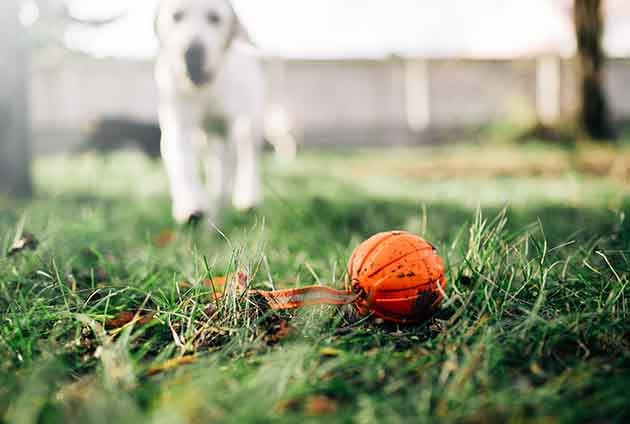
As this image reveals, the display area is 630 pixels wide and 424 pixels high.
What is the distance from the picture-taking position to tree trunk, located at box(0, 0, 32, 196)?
5.73 metres

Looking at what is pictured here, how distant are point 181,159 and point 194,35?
0.69 meters

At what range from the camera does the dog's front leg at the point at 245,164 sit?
411 cm

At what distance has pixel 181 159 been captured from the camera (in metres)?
3.47

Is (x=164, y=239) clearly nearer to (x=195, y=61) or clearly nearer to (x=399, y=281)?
(x=195, y=61)

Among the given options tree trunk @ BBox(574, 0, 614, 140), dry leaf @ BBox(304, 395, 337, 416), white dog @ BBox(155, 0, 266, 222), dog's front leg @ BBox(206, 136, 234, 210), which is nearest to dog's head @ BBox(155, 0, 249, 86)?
white dog @ BBox(155, 0, 266, 222)

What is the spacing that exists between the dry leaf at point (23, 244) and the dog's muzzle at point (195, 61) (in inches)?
56.0

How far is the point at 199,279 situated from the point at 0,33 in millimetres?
4824

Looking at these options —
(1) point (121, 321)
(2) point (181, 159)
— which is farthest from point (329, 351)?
(2) point (181, 159)

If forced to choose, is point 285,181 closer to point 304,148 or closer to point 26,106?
point 26,106

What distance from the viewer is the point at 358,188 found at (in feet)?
18.9

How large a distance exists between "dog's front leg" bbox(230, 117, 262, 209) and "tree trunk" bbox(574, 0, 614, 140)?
28.6 feet

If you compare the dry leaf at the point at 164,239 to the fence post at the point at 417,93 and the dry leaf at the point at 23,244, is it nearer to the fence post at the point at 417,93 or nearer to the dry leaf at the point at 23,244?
the dry leaf at the point at 23,244

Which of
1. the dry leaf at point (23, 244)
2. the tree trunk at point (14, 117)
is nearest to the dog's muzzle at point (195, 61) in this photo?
the dry leaf at point (23, 244)

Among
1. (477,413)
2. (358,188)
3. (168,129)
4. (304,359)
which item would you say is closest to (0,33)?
(168,129)
